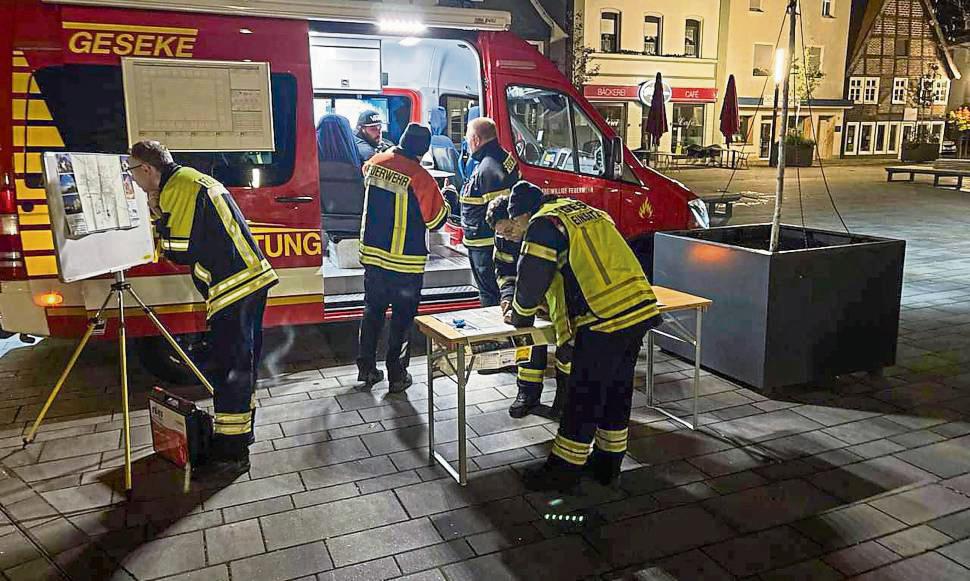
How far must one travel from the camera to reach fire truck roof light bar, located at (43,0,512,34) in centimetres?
513

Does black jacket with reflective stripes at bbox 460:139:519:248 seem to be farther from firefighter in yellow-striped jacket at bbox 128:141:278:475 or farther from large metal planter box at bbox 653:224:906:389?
firefighter in yellow-striped jacket at bbox 128:141:278:475

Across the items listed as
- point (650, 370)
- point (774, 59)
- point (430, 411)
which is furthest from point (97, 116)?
point (774, 59)

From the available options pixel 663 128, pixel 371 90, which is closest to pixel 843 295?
pixel 371 90

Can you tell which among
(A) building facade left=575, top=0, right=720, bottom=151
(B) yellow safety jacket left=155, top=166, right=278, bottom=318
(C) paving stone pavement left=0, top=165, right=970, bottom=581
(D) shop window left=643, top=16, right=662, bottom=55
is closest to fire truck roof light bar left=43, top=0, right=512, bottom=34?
(B) yellow safety jacket left=155, top=166, right=278, bottom=318

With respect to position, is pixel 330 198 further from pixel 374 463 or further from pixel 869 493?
pixel 869 493

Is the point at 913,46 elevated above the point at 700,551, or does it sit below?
above

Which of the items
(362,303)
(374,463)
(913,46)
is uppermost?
(913,46)

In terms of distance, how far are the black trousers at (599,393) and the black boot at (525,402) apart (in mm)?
1080

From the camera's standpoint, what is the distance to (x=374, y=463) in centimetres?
443

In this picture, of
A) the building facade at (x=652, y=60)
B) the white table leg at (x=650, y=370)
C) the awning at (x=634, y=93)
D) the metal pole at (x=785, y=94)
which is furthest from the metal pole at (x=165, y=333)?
the building facade at (x=652, y=60)

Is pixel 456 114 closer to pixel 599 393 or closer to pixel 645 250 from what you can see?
pixel 645 250

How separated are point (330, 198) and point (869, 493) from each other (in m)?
5.17

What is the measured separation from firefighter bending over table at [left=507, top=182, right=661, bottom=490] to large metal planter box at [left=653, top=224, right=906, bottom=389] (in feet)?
5.86

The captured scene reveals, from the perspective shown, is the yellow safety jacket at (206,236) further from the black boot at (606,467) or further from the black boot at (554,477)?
the black boot at (606,467)
